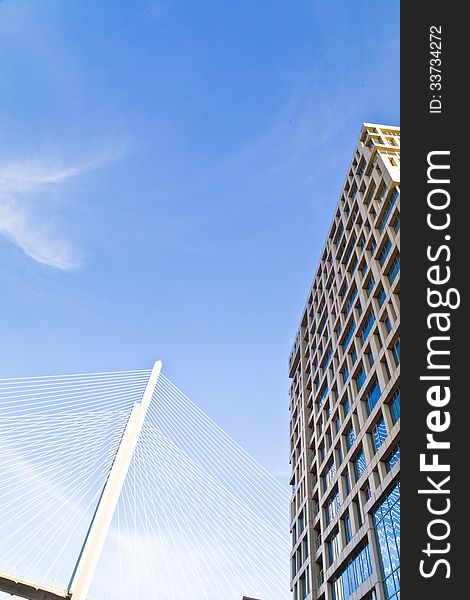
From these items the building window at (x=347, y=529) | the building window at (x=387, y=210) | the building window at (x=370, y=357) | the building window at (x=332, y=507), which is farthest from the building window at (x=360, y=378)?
→ the building window at (x=387, y=210)

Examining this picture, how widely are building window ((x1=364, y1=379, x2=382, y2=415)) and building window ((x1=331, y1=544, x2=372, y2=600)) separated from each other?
700 cm

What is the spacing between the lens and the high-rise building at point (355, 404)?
22656mm

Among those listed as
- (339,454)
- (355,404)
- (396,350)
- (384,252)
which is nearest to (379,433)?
(355,404)

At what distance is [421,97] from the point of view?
510 inches

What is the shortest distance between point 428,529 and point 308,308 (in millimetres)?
38128

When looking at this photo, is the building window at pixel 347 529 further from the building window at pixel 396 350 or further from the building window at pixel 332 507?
the building window at pixel 396 350

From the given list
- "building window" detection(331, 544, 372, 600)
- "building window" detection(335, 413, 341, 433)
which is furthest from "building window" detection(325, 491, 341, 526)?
"building window" detection(335, 413, 341, 433)

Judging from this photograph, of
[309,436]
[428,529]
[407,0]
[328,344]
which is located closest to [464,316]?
[428,529]

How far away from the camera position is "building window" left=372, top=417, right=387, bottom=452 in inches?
939

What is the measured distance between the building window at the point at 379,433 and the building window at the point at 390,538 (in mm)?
2851

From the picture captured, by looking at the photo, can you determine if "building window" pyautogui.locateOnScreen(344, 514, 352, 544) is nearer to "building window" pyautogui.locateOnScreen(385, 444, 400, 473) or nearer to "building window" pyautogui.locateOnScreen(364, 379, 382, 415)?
"building window" pyautogui.locateOnScreen(385, 444, 400, 473)

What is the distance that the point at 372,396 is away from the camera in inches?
1047

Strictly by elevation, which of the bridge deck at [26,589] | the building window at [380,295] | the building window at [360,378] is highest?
the building window at [380,295]

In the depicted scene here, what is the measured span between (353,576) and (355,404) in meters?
9.01
